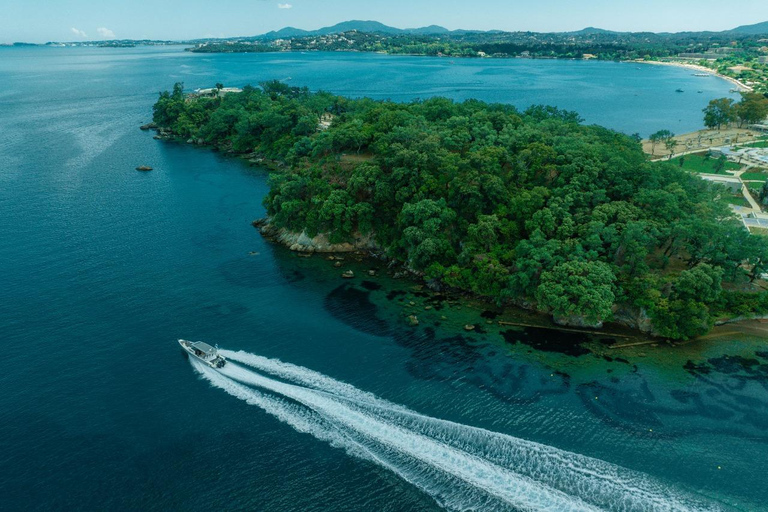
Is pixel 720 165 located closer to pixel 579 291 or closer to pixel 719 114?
pixel 719 114

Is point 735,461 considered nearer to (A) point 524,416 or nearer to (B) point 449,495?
(A) point 524,416

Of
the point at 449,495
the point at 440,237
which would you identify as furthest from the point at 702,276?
the point at 449,495

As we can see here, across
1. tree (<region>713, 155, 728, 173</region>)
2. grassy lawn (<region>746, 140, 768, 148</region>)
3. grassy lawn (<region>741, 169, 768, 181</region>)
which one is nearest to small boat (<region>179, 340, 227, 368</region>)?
tree (<region>713, 155, 728, 173</region>)

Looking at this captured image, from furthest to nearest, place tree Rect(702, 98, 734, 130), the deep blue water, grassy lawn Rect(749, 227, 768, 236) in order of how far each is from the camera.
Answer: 1. tree Rect(702, 98, 734, 130)
2. grassy lawn Rect(749, 227, 768, 236)
3. the deep blue water

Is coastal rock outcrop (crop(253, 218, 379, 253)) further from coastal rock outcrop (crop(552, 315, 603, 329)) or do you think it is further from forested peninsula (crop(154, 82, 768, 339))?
coastal rock outcrop (crop(552, 315, 603, 329))

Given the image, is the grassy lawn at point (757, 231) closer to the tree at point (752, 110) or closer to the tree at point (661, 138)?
the tree at point (661, 138)


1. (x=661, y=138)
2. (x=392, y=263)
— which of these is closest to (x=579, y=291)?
(x=392, y=263)

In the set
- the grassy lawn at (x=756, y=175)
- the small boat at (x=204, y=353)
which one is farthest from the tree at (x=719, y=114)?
the small boat at (x=204, y=353)
